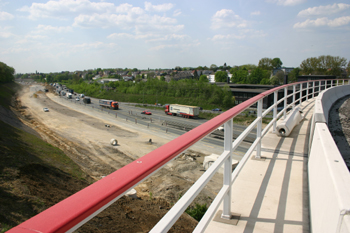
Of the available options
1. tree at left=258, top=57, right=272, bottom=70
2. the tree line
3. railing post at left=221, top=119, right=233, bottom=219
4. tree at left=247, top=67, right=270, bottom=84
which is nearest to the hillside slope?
railing post at left=221, top=119, right=233, bottom=219

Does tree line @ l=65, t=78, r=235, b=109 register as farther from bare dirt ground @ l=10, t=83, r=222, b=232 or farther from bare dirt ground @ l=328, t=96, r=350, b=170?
bare dirt ground @ l=328, t=96, r=350, b=170

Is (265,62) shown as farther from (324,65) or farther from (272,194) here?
(272,194)

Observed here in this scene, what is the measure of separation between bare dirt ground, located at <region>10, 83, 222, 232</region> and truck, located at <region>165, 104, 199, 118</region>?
1372 cm

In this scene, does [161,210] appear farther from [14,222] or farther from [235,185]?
[235,185]

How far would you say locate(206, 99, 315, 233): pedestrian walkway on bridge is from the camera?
7.80 ft

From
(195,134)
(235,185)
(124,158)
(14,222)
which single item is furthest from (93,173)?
(195,134)

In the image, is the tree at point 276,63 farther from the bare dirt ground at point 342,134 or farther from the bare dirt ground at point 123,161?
the bare dirt ground at point 342,134

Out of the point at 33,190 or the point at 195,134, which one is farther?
the point at 33,190

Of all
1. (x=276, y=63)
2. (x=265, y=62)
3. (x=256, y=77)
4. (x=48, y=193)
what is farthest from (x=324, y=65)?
(x=48, y=193)

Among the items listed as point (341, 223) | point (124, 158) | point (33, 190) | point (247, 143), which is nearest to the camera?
point (341, 223)

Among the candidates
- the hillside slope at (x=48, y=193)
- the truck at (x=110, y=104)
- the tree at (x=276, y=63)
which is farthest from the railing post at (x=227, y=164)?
the tree at (x=276, y=63)

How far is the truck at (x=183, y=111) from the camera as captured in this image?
1896 inches

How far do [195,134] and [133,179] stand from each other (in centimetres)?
60

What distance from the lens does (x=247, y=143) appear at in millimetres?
30875
